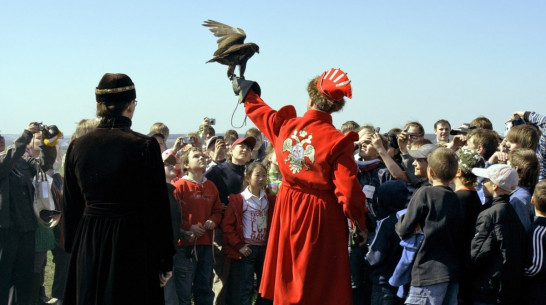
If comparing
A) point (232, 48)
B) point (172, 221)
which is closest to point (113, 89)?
point (232, 48)

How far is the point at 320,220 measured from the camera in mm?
4996

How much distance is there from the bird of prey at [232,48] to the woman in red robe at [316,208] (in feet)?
1.87

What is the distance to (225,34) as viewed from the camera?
530cm

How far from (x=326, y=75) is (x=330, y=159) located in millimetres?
654

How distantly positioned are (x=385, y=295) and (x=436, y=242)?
0.93 metres

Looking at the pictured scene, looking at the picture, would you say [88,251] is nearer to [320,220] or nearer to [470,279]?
[320,220]

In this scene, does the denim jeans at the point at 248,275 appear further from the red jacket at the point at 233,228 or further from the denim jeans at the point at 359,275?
the denim jeans at the point at 359,275

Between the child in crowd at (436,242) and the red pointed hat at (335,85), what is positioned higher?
the red pointed hat at (335,85)

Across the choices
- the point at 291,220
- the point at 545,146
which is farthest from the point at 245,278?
the point at 545,146

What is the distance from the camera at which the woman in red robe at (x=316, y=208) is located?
4934 millimetres

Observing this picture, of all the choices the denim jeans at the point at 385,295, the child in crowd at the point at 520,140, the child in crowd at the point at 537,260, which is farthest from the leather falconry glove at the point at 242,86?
the child in crowd at the point at 520,140

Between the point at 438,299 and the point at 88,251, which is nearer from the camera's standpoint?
the point at 88,251

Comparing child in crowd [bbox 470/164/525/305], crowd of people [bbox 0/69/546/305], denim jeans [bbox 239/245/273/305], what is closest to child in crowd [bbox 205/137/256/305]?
crowd of people [bbox 0/69/546/305]

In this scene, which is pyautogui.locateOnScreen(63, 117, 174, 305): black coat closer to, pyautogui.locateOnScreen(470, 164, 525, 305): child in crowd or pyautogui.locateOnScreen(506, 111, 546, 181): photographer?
pyautogui.locateOnScreen(470, 164, 525, 305): child in crowd
